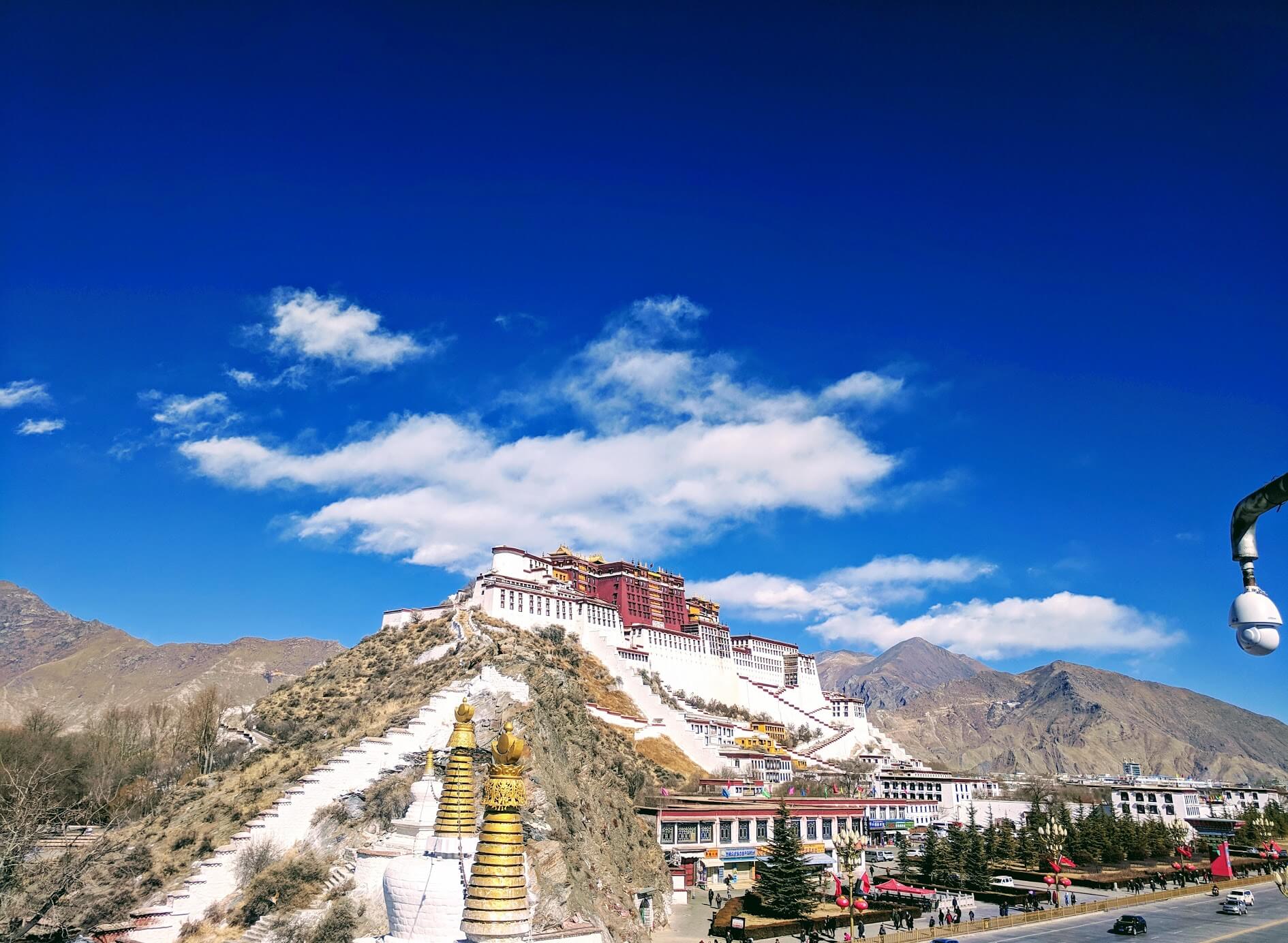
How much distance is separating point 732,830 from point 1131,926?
928 inches

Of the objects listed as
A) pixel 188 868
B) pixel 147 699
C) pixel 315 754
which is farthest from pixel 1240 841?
pixel 147 699

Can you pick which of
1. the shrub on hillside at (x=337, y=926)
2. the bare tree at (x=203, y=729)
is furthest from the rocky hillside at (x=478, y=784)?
the bare tree at (x=203, y=729)

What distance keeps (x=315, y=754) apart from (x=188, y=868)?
10.1 meters

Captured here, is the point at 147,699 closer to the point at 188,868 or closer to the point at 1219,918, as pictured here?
the point at 188,868

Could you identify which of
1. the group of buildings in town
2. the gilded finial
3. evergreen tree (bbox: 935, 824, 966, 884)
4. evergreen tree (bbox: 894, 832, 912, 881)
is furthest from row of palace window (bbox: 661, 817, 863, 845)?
the gilded finial

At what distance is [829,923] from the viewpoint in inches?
1481

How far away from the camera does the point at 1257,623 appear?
4688 mm

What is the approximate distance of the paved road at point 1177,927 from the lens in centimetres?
3531

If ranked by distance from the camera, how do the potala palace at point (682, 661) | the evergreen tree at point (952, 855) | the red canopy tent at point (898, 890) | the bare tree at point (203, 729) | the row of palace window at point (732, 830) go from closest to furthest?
the red canopy tent at point (898, 890), the row of palace window at point (732, 830), the evergreen tree at point (952, 855), the bare tree at point (203, 729), the potala palace at point (682, 661)

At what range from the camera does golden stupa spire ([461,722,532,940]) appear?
42.6 feet

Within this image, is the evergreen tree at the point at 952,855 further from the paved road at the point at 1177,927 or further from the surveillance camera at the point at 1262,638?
the surveillance camera at the point at 1262,638

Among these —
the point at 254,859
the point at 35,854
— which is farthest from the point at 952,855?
the point at 35,854

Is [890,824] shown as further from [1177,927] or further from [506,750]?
[506,750]

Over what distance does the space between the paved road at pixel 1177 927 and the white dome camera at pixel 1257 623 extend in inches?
1432
